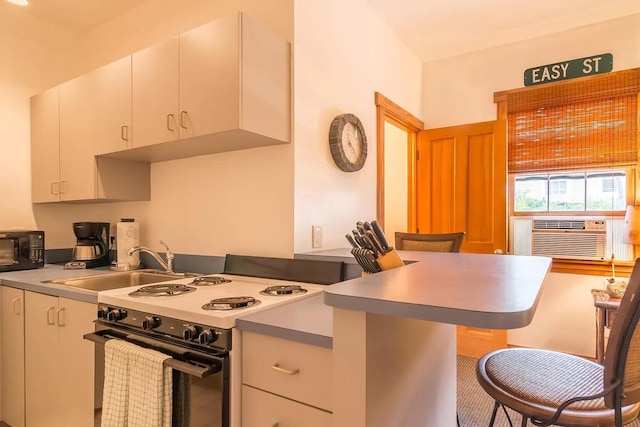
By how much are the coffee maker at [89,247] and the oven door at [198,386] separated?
154 centimetres

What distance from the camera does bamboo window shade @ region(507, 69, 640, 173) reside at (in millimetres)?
2785

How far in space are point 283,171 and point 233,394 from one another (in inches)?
43.4

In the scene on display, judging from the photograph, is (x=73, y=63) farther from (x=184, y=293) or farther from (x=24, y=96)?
(x=184, y=293)

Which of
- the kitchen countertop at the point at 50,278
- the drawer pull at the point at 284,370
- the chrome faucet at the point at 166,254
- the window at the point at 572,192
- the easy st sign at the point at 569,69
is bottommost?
the drawer pull at the point at 284,370

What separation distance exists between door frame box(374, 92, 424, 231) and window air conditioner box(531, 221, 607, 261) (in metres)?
1.07

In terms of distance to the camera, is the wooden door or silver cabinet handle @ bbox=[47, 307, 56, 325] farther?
the wooden door

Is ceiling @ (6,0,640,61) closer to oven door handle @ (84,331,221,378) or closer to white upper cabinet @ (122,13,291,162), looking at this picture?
white upper cabinet @ (122,13,291,162)

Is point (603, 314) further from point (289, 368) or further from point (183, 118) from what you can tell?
point (183, 118)

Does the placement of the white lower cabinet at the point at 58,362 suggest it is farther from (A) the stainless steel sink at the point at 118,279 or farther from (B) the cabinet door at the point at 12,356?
(A) the stainless steel sink at the point at 118,279

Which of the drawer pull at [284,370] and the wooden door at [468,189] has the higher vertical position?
the wooden door at [468,189]

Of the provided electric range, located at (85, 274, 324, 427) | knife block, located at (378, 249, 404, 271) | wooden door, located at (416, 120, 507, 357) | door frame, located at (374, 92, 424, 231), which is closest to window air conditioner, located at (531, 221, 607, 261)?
wooden door, located at (416, 120, 507, 357)

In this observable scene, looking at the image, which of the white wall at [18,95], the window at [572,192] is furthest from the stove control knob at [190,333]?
the window at [572,192]

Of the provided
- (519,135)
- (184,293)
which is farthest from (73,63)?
(519,135)

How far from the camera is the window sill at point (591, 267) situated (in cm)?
277
